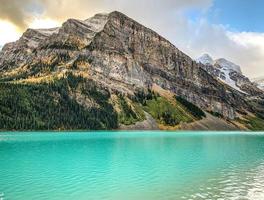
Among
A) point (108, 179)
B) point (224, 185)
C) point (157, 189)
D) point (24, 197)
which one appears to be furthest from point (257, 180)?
point (24, 197)

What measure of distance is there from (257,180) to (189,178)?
26.7ft

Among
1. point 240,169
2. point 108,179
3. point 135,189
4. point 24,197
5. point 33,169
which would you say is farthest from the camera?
point 240,169

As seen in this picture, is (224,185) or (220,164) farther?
(220,164)

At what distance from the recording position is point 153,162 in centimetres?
6150

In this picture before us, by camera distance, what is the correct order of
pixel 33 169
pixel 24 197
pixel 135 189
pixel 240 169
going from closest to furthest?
pixel 24 197, pixel 135 189, pixel 33 169, pixel 240 169

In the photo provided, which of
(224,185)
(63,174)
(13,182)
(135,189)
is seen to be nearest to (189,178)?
(224,185)

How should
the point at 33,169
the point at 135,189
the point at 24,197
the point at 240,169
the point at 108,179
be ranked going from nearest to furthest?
the point at 24,197 → the point at 135,189 → the point at 108,179 → the point at 33,169 → the point at 240,169

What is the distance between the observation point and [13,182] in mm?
39000

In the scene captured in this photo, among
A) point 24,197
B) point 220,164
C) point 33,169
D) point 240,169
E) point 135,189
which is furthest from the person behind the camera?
point 220,164

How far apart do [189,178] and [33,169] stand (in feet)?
68.4

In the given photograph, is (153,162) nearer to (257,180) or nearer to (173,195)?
(257,180)

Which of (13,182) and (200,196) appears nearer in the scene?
(200,196)

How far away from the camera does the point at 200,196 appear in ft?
113

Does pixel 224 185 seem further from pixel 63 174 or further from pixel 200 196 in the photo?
pixel 63 174
